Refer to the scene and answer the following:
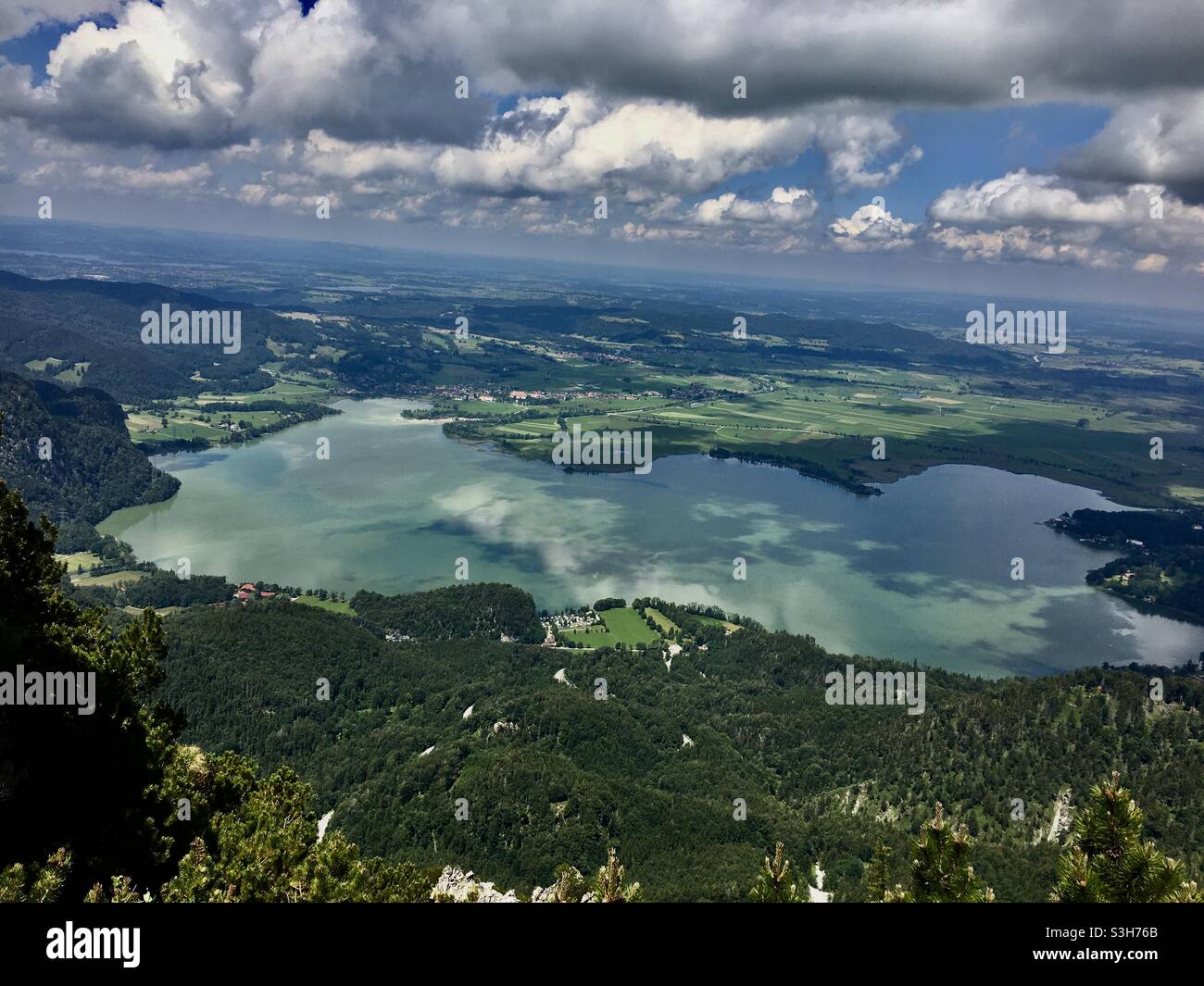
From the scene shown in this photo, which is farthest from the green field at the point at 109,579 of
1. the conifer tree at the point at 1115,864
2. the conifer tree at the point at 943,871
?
the conifer tree at the point at 1115,864

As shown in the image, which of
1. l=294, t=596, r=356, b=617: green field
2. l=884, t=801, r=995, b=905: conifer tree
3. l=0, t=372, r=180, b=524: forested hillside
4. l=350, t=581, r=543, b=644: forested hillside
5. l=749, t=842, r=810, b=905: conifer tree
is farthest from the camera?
l=0, t=372, r=180, b=524: forested hillside

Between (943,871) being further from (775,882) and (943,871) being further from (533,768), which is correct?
(533,768)

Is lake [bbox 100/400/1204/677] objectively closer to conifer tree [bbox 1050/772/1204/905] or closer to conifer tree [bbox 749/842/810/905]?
conifer tree [bbox 1050/772/1204/905]

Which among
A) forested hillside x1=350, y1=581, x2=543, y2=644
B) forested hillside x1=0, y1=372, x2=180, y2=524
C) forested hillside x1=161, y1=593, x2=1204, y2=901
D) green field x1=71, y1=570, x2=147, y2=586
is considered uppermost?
forested hillside x1=0, y1=372, x2=180, y2=524

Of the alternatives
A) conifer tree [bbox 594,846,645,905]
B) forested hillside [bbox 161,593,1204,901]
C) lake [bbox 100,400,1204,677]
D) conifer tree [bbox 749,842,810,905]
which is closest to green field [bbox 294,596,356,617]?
lake [bbox 100,400,1204,677]

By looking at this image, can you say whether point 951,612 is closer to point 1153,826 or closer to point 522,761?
point 1153,826
